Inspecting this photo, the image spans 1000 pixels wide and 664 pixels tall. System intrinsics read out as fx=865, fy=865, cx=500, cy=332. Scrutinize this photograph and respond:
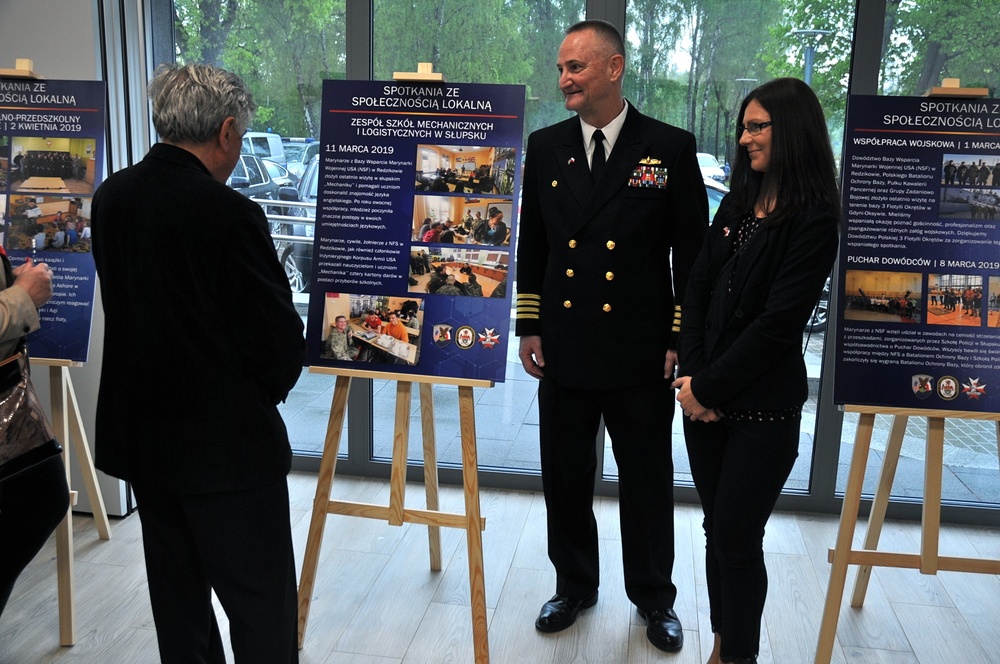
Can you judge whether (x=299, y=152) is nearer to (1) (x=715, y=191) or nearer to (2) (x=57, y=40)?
(2) (x=57, y=40)

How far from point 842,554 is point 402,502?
1333mm

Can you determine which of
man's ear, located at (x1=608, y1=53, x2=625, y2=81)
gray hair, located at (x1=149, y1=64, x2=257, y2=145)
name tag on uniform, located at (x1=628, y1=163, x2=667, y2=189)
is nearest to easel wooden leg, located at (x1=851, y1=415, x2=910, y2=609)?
name tag on uniform, located at (x1=628, y1=163, x2=667, y2=189)

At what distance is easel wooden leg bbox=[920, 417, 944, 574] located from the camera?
Answer: 2568 mm

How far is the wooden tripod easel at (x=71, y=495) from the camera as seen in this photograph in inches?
105

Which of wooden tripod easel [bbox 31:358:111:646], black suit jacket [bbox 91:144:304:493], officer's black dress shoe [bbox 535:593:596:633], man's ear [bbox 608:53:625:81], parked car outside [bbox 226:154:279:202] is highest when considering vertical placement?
man's ear [bbox 608:53:625:81]

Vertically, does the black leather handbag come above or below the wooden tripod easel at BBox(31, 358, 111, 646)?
above

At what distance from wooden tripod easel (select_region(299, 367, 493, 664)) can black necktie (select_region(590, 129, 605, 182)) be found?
706 millimetres

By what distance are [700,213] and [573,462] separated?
879 mm

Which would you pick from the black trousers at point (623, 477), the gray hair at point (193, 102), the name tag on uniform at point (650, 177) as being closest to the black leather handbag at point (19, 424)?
the gray hair at point (193, 102)

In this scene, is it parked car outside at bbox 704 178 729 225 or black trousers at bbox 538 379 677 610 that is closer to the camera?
black trousers at bbox 538 379 677 610

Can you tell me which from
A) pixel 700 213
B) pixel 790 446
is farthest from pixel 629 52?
pixel 790 446

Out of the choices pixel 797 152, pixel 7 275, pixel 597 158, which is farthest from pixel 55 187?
pixel 797 152

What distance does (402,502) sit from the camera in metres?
2.69

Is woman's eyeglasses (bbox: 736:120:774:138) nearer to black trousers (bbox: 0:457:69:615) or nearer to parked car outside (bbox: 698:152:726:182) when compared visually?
parked car outside (bbox: 698:152:726:182)
